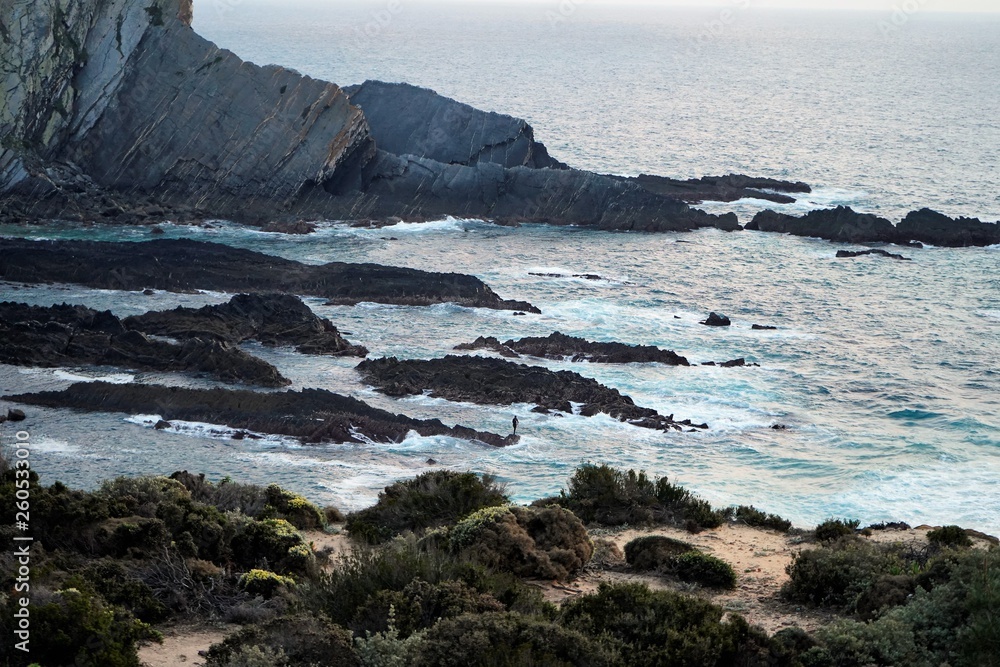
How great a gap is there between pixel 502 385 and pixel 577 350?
235 inches

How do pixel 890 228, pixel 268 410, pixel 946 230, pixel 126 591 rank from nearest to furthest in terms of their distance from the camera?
pixel 126 591 < pixel 268 410 < pixel 946 230 < pixel 890 228

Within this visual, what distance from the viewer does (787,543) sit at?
23.2 m

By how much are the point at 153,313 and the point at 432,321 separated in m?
Answer: 11.5

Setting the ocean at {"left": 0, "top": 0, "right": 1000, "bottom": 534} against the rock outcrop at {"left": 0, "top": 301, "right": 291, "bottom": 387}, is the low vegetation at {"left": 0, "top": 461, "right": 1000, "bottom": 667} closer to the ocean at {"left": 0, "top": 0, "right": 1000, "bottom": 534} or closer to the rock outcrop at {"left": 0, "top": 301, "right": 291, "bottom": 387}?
the ocean at {"left": 0, "top": 0, "right": 1000, "bottom": 534}

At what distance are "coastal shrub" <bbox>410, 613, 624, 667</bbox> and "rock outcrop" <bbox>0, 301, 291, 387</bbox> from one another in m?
28.1

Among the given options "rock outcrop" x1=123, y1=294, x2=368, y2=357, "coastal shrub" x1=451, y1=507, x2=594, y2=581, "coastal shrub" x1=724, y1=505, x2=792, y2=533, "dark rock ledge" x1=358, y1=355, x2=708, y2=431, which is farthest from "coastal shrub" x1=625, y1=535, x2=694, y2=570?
"rock outcrop" x1=123, y1=294, x2=368, y2=357

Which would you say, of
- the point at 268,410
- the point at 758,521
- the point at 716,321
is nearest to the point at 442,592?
the point at 758,521

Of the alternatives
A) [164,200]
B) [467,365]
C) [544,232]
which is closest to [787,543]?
[467,365]

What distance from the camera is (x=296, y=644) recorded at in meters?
13.7

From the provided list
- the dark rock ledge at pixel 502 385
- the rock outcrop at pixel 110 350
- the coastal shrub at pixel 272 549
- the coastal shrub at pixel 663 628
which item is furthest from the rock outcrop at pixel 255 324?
the coastal shrub at pixel 663 628

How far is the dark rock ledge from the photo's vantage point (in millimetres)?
39781

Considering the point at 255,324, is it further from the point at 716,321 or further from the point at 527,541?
the point at 527,541

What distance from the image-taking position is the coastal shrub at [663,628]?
1433 cm

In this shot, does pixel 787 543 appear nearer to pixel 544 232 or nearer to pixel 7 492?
pixel 7 492
